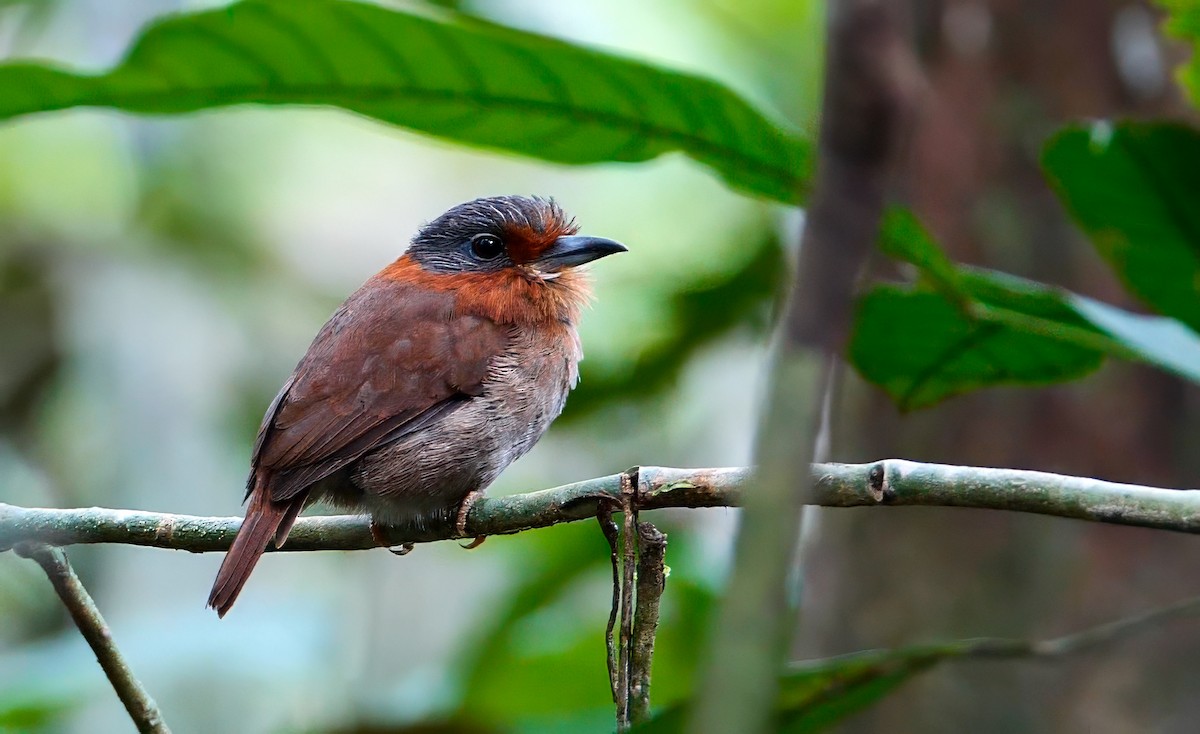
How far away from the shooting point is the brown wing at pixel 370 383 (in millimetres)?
2662

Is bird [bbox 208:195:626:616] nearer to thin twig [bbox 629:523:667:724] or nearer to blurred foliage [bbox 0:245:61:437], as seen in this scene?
thin twig [bbox 629:523:667:724]

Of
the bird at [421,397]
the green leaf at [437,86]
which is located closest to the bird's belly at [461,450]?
the bird at [421,397]

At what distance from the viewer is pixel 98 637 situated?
69.8 inches

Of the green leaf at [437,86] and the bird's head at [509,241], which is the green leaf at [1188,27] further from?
the bird's head at [509,241]

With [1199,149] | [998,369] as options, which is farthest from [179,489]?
[1199,149]

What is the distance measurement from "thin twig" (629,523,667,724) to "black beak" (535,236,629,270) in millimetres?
1869

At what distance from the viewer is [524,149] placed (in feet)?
7.55

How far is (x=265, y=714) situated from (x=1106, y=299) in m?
2.72

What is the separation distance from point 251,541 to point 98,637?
583mm

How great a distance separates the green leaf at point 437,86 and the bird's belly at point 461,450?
2.41 feet

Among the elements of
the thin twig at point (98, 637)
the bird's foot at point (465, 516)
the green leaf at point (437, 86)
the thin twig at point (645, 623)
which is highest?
the green leaf at point (437, 86)

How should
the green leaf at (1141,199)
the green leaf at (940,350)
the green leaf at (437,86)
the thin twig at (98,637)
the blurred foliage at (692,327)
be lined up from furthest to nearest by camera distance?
the blurred foliage at (692,327) < the green leaf at (1141,199) < the green leaf at (940,350) < the green leaf at (437,86) < the thin twig at (98,637)

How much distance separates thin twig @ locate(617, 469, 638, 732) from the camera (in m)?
1.42

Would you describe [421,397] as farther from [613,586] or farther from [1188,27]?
[1188,27]
